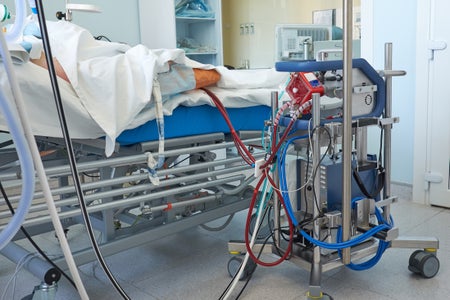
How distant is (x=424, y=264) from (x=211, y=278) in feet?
2.70

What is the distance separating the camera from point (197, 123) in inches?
64.4

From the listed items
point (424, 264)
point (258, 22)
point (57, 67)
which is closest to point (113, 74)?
point (57, 67)

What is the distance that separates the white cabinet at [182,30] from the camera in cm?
374

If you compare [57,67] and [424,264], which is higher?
[57,67]

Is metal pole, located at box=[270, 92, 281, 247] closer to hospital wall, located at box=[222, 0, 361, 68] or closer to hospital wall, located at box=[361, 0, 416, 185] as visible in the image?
hospital wall, located at box=[361, 0, 416, 185]

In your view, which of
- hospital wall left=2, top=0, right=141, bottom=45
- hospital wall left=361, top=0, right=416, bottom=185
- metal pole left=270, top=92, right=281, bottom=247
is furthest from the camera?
hospital wall left=2, top=0, right=141, bottom=45

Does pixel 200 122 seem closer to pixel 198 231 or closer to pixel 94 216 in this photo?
pixel 94 216

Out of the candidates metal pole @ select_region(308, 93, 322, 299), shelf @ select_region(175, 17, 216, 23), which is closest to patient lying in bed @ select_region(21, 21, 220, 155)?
metal pole @ select_region(308, 93, 322, 299)

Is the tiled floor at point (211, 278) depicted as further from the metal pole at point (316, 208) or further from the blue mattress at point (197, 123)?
the blue mattress at point (197, 123)

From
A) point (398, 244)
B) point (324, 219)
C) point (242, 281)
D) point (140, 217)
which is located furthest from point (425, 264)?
point (140, 217)

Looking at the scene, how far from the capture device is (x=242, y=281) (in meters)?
1.72

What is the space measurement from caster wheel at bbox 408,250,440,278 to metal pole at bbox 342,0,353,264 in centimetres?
39

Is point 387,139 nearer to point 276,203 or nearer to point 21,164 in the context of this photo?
point 276,203

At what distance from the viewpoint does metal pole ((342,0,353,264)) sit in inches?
48.7
